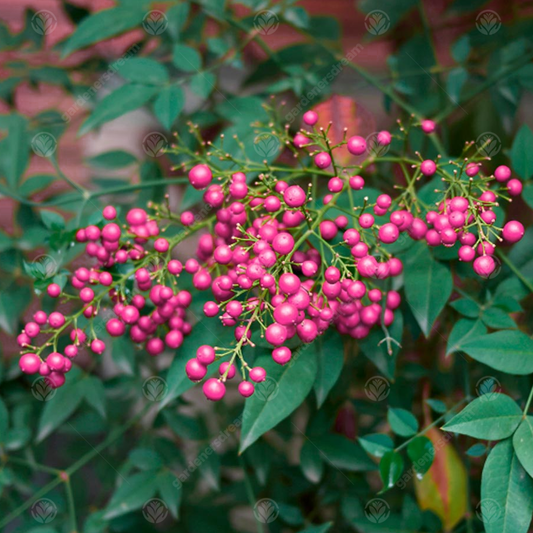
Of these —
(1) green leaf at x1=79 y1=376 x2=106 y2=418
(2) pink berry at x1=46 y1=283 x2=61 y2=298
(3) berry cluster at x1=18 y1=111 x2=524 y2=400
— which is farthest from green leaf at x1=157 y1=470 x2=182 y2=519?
(2) pink berry at x1=46 y1=283 x2=61 y2=298

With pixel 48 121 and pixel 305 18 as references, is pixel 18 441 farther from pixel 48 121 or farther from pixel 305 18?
pixel 305 18

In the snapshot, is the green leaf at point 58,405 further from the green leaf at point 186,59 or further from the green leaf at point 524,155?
the green leaf at point 524,155

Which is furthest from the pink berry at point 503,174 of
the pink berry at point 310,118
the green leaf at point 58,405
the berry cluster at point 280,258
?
the green leaf at point 58,405

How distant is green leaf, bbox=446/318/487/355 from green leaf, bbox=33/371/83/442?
549 mm

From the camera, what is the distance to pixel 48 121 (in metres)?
1.12

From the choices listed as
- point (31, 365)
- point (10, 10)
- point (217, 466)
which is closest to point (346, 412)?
point (217, 466)

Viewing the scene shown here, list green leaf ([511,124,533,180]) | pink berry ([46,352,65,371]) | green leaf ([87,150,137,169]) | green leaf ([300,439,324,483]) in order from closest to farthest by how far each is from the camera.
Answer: pink berry ([46,352,65,371]) → green leaf ([511,124,533,180]) → green leaf ([300,439,324,483]) → green leaf ([87,150,137,169])

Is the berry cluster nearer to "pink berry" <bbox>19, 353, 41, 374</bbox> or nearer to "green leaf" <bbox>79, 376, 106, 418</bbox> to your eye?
"pink berry" <bbox>19, 353, 41, 374</bbox>

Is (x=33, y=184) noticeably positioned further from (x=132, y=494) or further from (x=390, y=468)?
(x=390, y=468)

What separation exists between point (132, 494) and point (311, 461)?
10.2 inches

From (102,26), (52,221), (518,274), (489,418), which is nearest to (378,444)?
(489,418)

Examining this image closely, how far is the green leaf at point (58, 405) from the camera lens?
0.86m

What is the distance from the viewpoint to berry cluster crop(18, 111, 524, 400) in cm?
56

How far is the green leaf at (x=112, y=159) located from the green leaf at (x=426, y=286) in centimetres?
62
